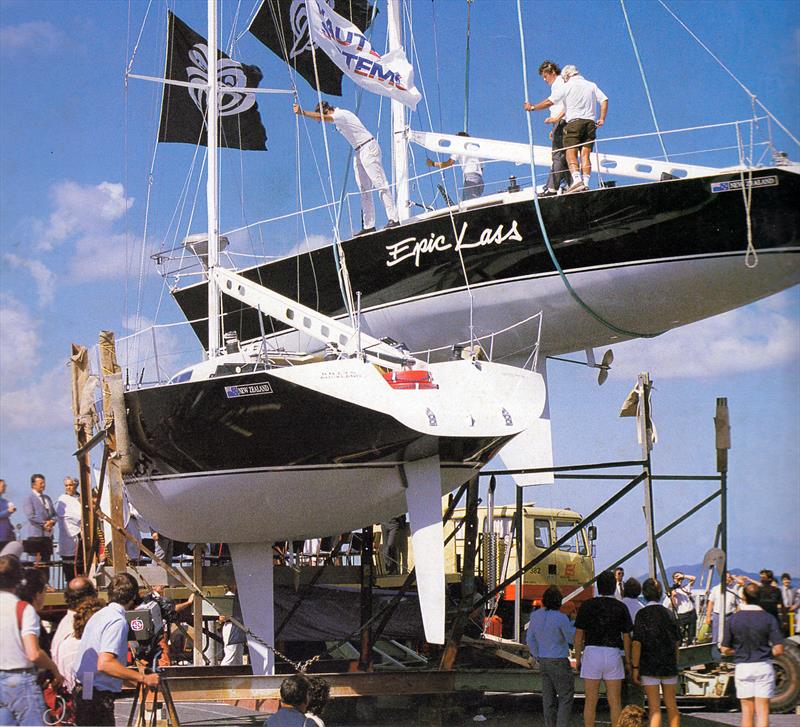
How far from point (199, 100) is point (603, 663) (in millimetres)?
7518

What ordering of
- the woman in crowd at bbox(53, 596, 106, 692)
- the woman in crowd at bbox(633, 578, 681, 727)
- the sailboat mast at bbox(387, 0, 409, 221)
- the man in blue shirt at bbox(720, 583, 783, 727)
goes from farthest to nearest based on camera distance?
1. the sailboat mast at bbox(387, 0, 409, 221)
2. the woman in crowd at bbox(633, 578, 681, 727)
3. the man in blue shirt at bbox(720, 583, 783, 727)
4. the woman in crowd at bbox(53, 596, 106, 692)

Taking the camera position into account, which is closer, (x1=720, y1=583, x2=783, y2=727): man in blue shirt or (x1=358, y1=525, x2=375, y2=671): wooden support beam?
(x1=720, y1=583, x2=783, y2=727): man in blue shirt

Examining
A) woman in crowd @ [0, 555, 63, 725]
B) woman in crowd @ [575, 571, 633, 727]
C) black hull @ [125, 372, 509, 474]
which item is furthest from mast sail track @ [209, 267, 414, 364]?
woman in crowd @ [0, 555, 63, 725]

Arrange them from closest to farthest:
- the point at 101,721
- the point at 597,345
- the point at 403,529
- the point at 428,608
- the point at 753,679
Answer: the point at 101,721, the point at 753,679, the point at 428,608, the point at 597,345, the point at 403,529

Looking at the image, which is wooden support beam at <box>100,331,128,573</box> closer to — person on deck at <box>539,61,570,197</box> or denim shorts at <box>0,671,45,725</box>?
denim shorts at <box>0,671,45,725</box>

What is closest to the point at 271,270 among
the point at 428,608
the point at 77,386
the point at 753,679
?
the point at 77,386

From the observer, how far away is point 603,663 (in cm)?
786

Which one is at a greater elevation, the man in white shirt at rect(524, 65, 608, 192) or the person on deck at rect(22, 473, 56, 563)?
the man in white shirt at rect(524, 65, 608, 192)

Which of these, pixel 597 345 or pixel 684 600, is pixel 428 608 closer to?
pixel 597 345

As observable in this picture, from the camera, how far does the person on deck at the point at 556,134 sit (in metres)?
10.1

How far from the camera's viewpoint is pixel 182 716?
1005 centimetres

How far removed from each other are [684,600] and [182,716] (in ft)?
16.4

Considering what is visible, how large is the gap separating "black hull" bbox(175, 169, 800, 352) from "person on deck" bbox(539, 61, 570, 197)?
320 millimetres

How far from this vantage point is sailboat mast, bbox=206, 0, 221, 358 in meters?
11.1
